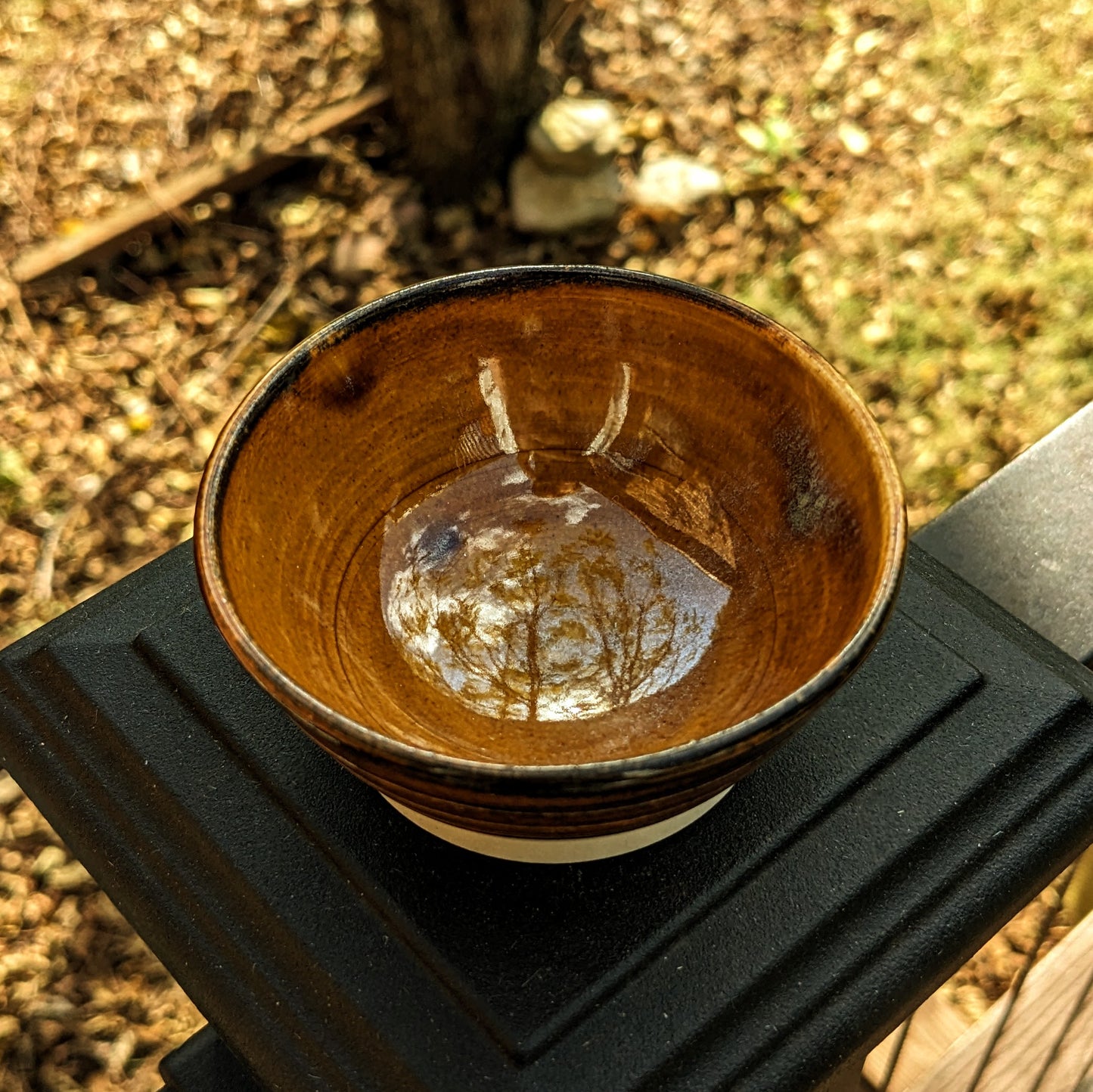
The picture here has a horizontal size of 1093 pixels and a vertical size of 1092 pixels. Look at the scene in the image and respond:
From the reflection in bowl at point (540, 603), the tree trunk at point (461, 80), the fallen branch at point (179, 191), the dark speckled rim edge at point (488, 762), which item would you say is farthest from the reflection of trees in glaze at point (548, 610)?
the fallen branch at point (179, 191)

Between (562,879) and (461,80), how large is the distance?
2.01 metres

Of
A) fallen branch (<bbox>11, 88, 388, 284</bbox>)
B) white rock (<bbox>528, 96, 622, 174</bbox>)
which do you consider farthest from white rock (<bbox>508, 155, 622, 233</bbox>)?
fallen branch (<bbox>11, 88, 388, 284</bbox>)

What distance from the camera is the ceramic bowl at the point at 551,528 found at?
2.95 ft

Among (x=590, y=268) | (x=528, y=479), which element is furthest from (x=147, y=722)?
(x=590, y=268)

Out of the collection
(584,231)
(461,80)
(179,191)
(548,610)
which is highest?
(548,610)

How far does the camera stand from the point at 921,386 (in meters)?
2.45

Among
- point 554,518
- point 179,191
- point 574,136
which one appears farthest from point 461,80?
point 554,518

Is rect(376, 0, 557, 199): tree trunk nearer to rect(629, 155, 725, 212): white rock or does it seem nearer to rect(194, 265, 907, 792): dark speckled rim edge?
rect(629, 155, 725, 212): white rock

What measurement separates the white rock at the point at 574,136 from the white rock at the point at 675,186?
107mm

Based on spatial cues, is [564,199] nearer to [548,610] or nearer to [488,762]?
[548,610]

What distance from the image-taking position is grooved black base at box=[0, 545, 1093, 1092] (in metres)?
0.94

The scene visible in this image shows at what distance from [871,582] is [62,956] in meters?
1.55

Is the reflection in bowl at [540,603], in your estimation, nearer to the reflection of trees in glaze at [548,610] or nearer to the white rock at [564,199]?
the reflection of trees in glaze at [548,610]

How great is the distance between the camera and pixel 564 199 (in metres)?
2.67
